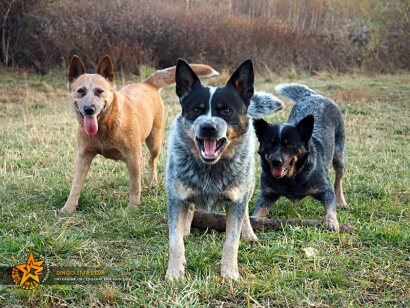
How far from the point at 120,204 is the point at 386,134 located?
18.5 feet

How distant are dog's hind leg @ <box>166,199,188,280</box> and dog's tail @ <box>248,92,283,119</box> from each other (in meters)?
1.70

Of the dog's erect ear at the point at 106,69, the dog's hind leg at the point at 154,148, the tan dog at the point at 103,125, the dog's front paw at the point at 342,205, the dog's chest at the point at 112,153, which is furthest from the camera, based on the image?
the dog's hind leg at the point at 154,148

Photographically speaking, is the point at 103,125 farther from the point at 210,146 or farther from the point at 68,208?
the point at 210,146

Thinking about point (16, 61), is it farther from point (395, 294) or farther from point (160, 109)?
point (395, 294)

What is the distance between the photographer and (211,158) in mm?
3438

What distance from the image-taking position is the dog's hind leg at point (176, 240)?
129 inches

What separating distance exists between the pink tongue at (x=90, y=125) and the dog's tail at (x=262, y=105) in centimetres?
156

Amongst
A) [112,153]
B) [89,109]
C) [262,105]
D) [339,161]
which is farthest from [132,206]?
[339,161]

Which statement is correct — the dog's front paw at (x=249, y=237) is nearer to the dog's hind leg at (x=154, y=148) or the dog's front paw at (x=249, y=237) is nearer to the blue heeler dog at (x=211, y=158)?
the blue heeler dog at (x=211, y=158)

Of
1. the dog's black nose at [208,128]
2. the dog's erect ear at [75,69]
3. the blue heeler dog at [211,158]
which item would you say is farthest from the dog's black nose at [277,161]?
the dog's erect ear at [75,69]

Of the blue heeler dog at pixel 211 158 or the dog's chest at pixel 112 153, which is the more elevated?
the blue heeler dog at pixel 211 158

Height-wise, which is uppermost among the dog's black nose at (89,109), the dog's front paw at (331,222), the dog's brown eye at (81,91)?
the dog's brown eye at (81,91)

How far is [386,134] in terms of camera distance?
28.5ft

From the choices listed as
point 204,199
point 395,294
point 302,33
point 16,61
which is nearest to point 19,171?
point 204,199
